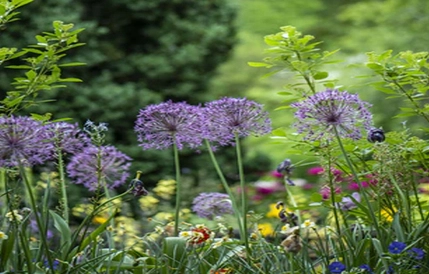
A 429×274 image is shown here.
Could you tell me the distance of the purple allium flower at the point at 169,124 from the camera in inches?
88.9

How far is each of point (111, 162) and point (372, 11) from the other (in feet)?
33.7

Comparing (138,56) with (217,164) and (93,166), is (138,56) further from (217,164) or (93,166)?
(217,164)

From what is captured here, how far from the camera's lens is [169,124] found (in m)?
2.28

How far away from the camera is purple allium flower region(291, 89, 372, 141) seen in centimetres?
214

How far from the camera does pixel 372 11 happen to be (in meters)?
12.1

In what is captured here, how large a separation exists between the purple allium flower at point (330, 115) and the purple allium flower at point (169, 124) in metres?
0.32

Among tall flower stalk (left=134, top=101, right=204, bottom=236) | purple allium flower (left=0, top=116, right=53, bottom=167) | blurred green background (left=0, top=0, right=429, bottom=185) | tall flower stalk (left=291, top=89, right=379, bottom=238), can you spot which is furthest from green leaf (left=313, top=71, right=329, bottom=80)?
blurred green background (left=0, top=0, right=429, bottom=185)

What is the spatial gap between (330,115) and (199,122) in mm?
431

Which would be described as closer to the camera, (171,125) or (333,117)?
(333,117)

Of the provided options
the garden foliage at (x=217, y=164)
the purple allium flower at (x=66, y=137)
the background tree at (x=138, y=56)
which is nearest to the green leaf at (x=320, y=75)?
the garden foliage at (x=217, y=164)

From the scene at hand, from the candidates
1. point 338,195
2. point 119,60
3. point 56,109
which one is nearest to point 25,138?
point 338,195

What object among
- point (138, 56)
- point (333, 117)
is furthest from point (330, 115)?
point (138, 56)

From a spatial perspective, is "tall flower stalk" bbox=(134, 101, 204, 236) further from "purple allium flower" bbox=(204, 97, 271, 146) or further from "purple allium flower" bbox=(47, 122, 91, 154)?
"purple allium flower" bbox=(47, 122, 91, 154)

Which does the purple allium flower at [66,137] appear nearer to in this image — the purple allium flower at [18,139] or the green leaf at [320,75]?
the purple allium flower at [18,139]
